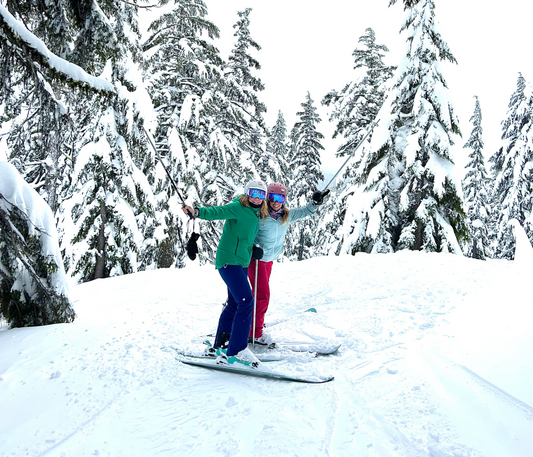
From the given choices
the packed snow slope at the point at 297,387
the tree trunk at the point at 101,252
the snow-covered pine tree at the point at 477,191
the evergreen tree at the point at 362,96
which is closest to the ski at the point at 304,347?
the packed snow slope at the point at 297,387

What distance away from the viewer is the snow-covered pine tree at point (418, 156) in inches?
433

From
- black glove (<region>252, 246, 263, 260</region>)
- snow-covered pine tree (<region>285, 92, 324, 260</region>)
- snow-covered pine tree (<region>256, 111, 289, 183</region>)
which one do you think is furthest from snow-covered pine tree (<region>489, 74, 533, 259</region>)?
black glove (<region>252, 246, 263, 260</region>)

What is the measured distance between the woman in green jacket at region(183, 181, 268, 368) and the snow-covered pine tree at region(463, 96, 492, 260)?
26.1 m

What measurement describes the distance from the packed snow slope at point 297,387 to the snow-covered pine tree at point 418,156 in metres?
5.38

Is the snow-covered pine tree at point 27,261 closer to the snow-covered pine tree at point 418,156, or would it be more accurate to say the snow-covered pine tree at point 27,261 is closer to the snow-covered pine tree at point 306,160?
the snow-covered pine tree at point 418,156

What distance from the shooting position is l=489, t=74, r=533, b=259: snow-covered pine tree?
800 inches

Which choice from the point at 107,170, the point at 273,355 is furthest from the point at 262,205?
the point at 107,170

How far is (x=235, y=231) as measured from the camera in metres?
4.04

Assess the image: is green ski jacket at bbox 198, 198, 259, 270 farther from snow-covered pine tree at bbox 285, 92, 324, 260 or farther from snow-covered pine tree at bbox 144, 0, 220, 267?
snow-covered pine tree at bbox 285, 92, 324, 260

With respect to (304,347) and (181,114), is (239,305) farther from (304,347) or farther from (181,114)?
(181,114)

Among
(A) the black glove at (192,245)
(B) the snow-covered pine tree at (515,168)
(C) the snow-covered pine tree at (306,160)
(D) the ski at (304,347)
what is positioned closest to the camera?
(A) the black glove at (192,245)

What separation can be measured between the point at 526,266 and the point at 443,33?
8678 millimetres

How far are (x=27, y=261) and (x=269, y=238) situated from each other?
11.0 ft

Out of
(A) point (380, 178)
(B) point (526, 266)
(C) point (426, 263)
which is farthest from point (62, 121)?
(A) point (380, 178)
